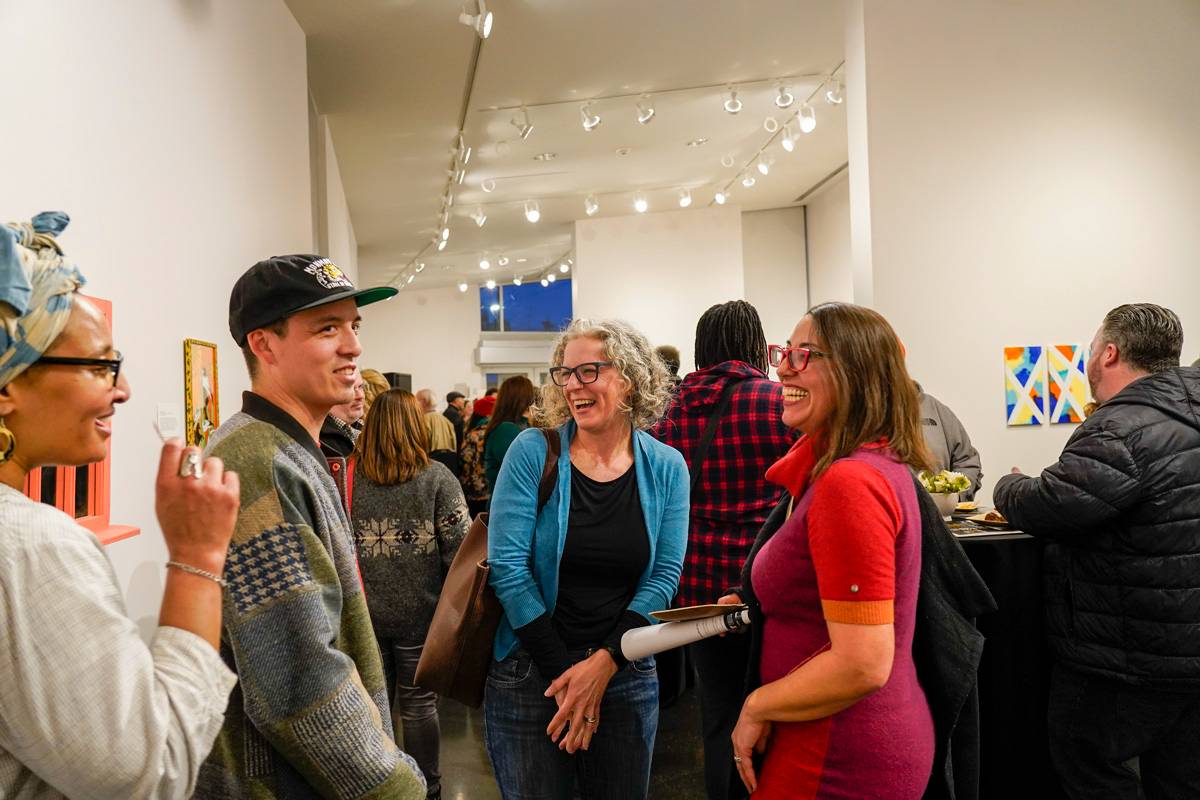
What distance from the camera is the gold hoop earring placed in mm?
1024

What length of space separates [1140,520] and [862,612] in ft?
5.36

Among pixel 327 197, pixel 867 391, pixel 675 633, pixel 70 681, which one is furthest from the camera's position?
pixel 327 197

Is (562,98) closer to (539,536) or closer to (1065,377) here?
(1065,377)

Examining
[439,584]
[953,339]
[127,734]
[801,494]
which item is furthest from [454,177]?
[127,734]

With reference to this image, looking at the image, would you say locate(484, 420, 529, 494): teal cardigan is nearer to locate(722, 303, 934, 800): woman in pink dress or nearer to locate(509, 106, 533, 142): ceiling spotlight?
locate(509, 106, 533, 142): ceiling spotlight

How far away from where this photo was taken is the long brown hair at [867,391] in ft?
5.49

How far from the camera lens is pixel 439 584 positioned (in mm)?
3609

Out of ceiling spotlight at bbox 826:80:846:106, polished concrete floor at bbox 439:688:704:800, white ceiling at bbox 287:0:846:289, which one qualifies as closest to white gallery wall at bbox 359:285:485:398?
white ceiling at bbox 287:0:846:289

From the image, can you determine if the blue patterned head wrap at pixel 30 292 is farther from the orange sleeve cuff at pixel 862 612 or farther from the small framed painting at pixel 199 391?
the small framed painting at pixel 199 391

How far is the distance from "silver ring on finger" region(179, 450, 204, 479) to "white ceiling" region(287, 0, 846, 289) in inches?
175

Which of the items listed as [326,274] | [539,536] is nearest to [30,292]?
[326,274]

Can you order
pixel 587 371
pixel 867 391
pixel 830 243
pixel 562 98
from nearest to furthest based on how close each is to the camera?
1. pixel 867 391
2. pixel 587 371
3. pixel 562 98
4. pixel 830 243

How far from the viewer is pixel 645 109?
6.55 m

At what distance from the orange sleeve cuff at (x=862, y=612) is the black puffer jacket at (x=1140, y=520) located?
1477 mm
